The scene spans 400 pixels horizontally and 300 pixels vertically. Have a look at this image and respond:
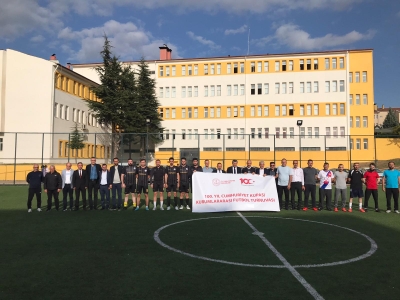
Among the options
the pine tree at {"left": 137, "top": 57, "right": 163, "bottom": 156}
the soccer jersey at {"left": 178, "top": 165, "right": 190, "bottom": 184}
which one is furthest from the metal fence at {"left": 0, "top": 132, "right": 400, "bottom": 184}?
the soccer jersey at {"left": 178, "top": 165, "right": 190, "bottom": 184}

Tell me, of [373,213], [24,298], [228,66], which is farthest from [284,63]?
[24,298]

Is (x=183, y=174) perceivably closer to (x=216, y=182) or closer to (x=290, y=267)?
(x=216, y=182)

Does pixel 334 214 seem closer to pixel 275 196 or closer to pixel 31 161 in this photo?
pixel 275 196

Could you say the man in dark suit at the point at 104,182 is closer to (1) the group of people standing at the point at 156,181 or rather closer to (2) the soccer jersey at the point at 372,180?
(1) the group of people standing at the point at 156,181

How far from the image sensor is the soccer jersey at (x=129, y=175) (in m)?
13.1

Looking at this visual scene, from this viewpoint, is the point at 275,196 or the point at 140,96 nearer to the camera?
the point at 275,196

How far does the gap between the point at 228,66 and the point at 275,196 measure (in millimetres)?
43200

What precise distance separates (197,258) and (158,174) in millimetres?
6765

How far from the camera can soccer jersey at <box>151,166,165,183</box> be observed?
13125 mm

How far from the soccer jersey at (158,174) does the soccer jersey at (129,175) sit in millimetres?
749

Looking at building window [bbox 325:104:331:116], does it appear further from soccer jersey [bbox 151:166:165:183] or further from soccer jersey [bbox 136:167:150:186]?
soccer jersey [bbox 136:167:150:186]

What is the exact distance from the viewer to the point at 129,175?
43.2 ft

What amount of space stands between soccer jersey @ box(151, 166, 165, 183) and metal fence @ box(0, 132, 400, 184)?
42.8 ft

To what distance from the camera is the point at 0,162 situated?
3100 cm
